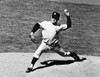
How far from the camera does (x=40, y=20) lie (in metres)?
12.5

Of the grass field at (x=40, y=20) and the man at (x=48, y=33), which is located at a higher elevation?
the man at (x=48, y=33)

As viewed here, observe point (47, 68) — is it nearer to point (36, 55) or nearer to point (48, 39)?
point (36, 55)

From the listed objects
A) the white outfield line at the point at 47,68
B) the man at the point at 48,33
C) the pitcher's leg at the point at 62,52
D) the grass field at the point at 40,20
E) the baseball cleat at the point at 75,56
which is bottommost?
the grass field at the point at 40,20

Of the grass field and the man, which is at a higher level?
the man

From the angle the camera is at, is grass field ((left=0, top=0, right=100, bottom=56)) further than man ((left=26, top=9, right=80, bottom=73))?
Yes

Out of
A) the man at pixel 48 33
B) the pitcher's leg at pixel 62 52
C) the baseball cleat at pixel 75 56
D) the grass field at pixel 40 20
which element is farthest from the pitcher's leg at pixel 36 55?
the grass field at pixel 40 20

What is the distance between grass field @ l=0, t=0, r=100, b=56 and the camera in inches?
379

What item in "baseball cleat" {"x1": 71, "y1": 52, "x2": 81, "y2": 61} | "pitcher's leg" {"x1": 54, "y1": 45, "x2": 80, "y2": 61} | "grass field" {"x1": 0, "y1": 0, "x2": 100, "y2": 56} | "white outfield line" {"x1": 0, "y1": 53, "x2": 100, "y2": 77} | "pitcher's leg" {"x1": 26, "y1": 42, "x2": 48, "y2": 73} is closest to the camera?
"white outfield line" {"x1": 0, "y1": 53, "x2": 100, "y2": 77}

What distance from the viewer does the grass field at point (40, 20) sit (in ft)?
31.6

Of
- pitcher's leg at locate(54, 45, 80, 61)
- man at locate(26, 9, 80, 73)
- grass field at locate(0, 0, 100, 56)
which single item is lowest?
grass field at locate(0, 0, 100, 56)

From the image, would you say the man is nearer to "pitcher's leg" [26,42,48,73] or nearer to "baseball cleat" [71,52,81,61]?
"pitcher's leg" [26,42,48,73]

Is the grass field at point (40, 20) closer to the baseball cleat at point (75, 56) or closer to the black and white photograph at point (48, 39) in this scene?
the black and white photograph at point (48, 39)

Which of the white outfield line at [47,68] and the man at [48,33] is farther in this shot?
the man at [48,33]

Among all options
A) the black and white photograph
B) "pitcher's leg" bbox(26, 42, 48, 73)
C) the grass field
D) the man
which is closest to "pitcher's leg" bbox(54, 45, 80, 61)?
the black and white photograph
